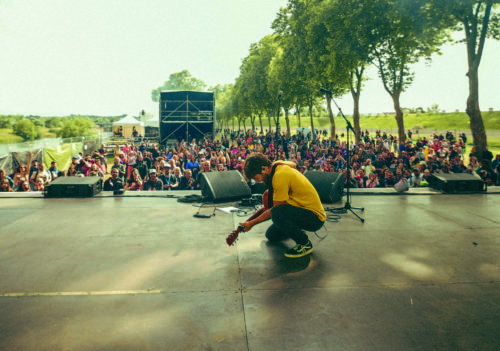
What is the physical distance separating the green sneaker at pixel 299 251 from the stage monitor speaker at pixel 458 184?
6537mm

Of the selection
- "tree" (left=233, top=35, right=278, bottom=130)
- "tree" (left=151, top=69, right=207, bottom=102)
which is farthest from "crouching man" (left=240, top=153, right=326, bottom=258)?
"tree" (left=151, top=69, right=207, bottom=102)

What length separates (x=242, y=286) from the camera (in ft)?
12.6

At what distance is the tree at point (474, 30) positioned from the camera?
14.7m

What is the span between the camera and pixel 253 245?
529cm

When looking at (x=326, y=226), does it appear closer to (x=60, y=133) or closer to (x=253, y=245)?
(x=253, y=245)

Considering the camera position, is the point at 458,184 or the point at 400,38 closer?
the point at 458,184

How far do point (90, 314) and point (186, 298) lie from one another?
2.87ft

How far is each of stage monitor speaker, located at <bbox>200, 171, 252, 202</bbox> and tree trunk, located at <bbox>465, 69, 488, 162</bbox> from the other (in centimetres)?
1213

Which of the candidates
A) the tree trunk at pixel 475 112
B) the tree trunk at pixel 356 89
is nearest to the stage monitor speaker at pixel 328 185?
the tree trunk at pixel 475 112

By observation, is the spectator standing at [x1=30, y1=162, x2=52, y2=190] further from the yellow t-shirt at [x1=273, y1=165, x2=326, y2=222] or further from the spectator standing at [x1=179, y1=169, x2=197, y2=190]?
the yellow t-shirt at [x1=273, y1=165, x2=326, y2=222]

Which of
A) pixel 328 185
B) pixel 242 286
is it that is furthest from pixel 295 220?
pixel 328 185

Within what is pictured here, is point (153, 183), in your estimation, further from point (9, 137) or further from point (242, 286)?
point (9, 137)

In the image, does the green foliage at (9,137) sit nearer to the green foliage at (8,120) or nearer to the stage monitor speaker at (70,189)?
the green foliage at (8,120)

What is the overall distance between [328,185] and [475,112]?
11.1 meters
